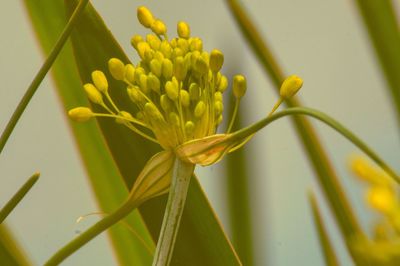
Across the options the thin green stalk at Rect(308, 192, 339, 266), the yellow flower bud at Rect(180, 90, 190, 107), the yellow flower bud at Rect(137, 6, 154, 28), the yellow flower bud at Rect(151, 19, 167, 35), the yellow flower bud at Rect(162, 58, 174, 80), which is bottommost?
the thin green stalk at Rect(308, 192, 339, 266)

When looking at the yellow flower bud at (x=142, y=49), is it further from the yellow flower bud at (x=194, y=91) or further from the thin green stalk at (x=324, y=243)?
the thin green stalk at (x=324, y=243)

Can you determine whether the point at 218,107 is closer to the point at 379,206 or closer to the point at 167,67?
the point at 167,67

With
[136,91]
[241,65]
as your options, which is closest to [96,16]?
[136,91]

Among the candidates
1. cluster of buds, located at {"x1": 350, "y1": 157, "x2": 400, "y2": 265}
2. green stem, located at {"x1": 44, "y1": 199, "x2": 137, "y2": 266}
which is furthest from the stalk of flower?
cluster of buds, located at {"x1": 350, "y1": 157, "x2": 400, "y2": 265}

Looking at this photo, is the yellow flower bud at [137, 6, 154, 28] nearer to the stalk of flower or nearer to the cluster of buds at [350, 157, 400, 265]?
the stalk of flower

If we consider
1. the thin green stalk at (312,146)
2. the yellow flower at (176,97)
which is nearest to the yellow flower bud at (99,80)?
the yellow flower at (176,97)

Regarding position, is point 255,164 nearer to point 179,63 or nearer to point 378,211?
point 179,63

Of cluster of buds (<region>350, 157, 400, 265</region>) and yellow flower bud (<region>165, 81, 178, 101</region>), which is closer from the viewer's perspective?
cluster of buds (<region>350, 157, 400, 265</region>)
